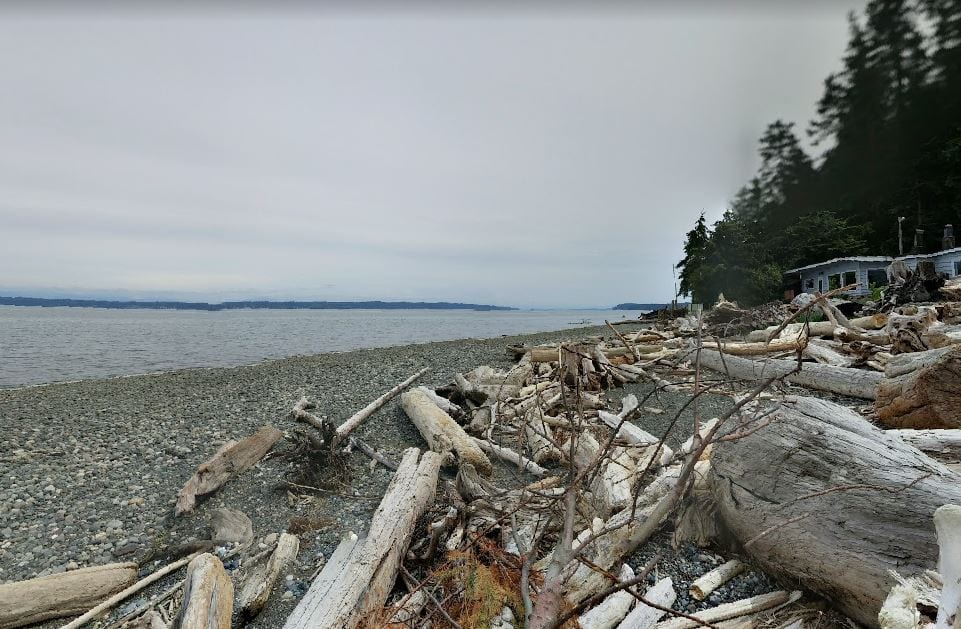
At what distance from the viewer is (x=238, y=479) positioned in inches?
248

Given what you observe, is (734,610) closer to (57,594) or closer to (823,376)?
(57,594)

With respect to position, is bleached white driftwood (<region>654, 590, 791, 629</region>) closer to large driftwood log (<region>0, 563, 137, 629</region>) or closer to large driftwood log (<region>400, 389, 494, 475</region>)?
large driftwood log (<region>400, 389, 494, 475</region>)

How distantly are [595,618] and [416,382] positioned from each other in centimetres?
978

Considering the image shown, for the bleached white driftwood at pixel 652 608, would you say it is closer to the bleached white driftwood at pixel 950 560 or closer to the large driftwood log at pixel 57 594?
the bleached white driftwood at pixel 950 560

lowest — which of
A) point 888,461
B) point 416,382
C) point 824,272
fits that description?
point 416,382

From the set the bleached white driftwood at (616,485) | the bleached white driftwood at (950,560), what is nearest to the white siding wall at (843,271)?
Result: the bleached white driftwood at (616,485)

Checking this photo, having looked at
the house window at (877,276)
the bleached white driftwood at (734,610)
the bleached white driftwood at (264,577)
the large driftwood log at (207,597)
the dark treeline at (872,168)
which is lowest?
the bleached white driftwood at (264,577)

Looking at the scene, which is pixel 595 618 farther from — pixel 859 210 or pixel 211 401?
pixel 859 210

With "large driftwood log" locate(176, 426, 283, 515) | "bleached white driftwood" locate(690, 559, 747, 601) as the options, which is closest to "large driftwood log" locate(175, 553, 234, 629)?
"large driftwood log" locate(176, 426, 283, 515)

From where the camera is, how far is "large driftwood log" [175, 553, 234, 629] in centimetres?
340

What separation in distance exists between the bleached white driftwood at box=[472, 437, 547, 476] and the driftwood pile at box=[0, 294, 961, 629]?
0.04 m

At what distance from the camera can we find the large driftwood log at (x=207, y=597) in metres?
3.40

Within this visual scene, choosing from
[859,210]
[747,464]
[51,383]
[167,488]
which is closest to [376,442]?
[167,488]

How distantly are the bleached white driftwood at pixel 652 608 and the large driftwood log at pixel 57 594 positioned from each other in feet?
14.5
